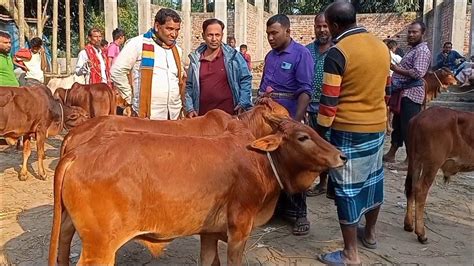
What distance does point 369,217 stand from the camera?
3.95m

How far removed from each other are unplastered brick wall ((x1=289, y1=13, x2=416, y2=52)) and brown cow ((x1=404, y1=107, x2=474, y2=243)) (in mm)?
19971

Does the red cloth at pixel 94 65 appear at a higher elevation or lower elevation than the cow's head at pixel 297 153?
higher

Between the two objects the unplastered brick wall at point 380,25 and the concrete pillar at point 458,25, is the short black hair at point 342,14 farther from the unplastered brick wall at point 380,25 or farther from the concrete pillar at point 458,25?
the unplastered brick wall at point 380,25

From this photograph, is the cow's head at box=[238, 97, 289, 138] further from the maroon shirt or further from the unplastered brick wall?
the unplastered brick wall

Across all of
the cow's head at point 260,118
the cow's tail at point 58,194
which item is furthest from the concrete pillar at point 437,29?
the cow's tail at point 58,194

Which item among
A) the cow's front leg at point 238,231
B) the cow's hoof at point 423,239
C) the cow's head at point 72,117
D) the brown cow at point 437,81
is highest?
the brown cow at point 437,81

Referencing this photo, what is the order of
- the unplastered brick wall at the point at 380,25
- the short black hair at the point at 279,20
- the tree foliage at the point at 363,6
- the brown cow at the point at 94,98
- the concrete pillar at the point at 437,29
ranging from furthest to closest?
the tree foliage at the point at 363,6 → the unplastered brick wall at the point at 380,25 → the concrete pillar at the point at 437,29 → the brown cow at the point at 94,98 → the short black hair at the point at 279,20

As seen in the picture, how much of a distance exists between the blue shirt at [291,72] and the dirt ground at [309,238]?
1206 mm

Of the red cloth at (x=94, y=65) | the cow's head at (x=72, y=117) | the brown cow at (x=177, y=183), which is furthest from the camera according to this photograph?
the red cloth at (x=94, y=65)

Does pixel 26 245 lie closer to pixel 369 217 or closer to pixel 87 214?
pixel 87 214

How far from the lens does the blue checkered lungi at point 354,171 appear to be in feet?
11.3

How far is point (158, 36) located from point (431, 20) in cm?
1945

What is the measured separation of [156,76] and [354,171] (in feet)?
6.81

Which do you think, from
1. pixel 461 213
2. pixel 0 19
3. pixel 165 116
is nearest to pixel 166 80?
pixel 165 116
